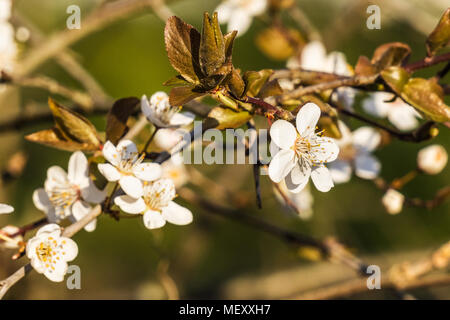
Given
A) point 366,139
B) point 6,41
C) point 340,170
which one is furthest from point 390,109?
point 6,41

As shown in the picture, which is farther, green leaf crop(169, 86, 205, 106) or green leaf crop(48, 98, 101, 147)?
green leaf crop(48, 98, 101, 147)

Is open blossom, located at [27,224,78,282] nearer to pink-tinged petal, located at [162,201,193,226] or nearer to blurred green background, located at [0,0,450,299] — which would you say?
pink-tinged petal, located at [162,201,193,226]

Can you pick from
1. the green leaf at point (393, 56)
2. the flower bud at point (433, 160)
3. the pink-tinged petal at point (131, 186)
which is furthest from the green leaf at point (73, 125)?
the flower bud at point (433, 160)

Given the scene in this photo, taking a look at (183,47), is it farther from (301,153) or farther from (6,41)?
(6,41)

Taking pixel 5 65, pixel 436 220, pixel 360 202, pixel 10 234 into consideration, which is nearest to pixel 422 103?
pixel 10 234

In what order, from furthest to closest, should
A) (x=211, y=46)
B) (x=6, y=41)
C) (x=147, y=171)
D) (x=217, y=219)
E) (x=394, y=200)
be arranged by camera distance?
(x=217, y=219)
(x=6, y=41)
(x=394, y=200)
(x=147, y=171)
(x=211, y=46)

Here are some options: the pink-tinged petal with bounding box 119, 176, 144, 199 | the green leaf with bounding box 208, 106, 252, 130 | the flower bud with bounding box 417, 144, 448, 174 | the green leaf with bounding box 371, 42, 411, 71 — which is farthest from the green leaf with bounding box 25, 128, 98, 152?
the flower bud with bounding box 417, 144, 448, 174

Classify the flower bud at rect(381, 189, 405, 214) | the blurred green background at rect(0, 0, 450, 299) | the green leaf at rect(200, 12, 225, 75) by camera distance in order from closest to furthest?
the green leaf at rect(200, 12, 225, 75)
the flower bud at rect(381, 189, 405, 214)
the blurred green background at rect(0, 0, 450, 299)
